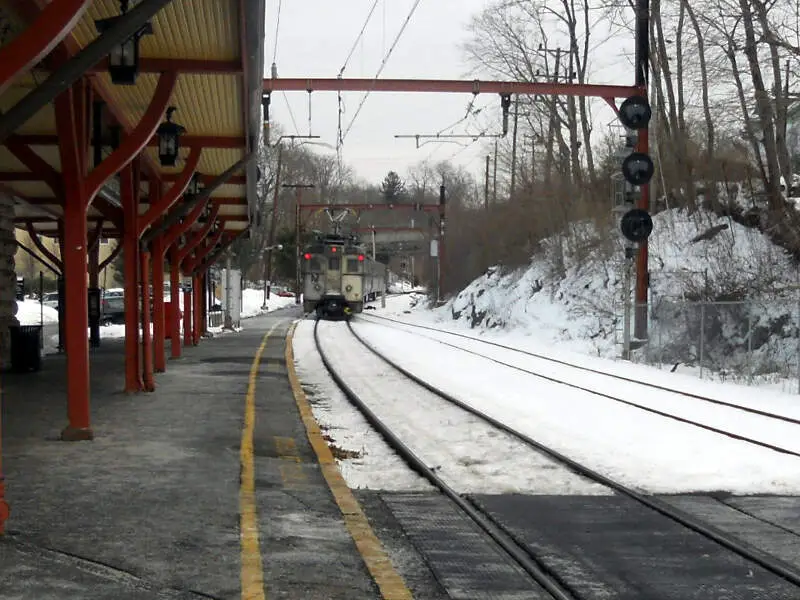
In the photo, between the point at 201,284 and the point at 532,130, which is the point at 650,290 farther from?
the point at 532,130

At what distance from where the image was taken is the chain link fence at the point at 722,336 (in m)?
19.8

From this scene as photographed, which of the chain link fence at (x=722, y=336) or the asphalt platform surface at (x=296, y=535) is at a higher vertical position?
the chain link fence at (x=722, y=336)

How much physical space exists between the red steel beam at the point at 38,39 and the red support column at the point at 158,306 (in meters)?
11.8

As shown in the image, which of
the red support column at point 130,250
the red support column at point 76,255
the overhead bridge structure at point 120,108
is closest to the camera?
the overhead bridge structure at point 120,108

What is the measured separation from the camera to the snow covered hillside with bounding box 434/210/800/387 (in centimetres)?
2058

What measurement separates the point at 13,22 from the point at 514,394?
9.26 meters

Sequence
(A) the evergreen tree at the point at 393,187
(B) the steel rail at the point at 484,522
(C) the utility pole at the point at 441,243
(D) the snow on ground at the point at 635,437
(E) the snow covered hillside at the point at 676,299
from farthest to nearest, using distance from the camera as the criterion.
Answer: (A) the evergreen tree at the point at 393,187 → (C) the utility pole at the point at 441,243 → (E) the snow covered hillside at the point at 676,299 → (D) the snow on ground at the point at 635,437 → (B) the steel rail at the point at 484,522

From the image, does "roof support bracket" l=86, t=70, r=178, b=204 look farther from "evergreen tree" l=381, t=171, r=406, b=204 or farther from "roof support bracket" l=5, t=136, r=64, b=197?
"evergreen tree" l=381, t=171, r=406, b=204

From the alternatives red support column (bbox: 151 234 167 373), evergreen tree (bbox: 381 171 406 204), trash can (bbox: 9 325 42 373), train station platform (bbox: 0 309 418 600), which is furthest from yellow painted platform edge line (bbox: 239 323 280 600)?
evergreen tree (bbox: 381 171 406 204)

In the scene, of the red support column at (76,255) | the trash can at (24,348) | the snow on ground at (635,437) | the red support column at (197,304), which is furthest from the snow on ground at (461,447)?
the red support column at (197,304)

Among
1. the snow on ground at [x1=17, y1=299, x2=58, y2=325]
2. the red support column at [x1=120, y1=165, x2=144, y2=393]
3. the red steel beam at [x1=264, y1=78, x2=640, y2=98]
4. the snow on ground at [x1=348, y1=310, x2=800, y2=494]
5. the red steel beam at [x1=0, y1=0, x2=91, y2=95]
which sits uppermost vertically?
the red steel beam at [x1=264, y1=78, x2=640, y2=98]

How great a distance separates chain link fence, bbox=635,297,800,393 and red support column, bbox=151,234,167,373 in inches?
396

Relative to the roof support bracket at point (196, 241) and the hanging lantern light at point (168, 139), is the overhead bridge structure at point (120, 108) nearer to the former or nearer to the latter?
the hanging lantern light at point (168, 139)

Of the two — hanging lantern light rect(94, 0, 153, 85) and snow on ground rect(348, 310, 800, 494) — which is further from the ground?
hanging lantern light rect(94, 0, 153, 85)
